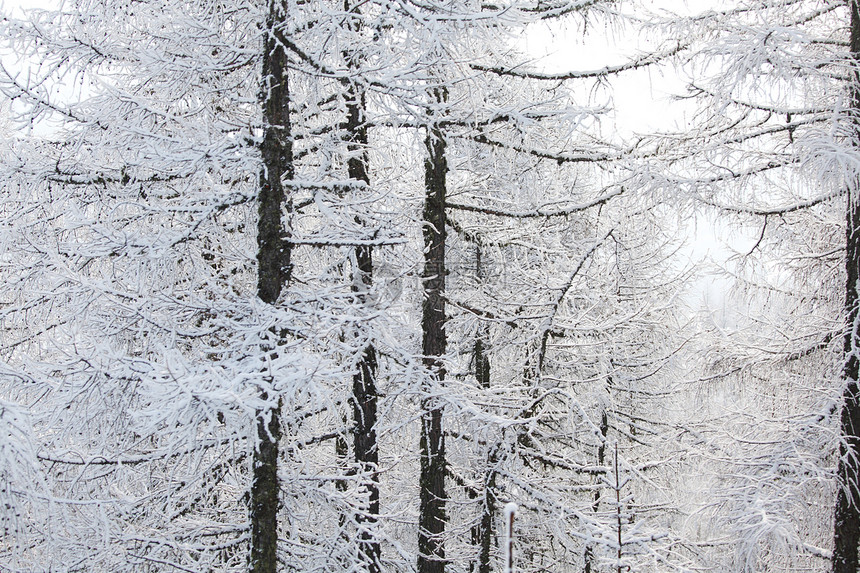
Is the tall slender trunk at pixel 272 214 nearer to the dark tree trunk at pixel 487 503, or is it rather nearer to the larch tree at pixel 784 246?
the dark tree trunk at pixel 487 503

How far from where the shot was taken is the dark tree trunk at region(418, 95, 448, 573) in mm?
7094

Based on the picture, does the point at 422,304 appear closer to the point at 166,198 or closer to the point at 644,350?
the point at 166,198

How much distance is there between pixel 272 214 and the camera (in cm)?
471

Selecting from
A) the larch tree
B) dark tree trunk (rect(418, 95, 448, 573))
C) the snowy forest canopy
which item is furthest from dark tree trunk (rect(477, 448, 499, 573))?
the larch tree

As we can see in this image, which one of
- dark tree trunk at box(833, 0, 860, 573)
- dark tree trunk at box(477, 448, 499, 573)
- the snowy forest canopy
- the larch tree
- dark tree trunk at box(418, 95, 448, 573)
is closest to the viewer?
the snowy forest canopy

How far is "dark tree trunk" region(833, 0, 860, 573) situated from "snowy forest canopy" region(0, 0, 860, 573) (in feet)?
0.11

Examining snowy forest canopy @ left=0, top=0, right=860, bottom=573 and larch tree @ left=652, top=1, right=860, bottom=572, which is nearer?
snowy forest canopy @ left=0, top=0, right=860, bottom=573

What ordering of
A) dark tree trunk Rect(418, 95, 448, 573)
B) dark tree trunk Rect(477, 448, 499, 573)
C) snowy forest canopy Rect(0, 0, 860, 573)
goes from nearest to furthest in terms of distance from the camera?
snowy forest canopy Rect(0, 0, 860, 573) → dark tree trunk Rect(477, 448, 499, 573) → dark tree trunk Rect(418, 95, 448, 573)

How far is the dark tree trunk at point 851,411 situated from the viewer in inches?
235

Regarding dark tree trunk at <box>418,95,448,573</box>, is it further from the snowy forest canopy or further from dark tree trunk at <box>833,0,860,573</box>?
dark tree trunk at <box>833,0,860,573</box>

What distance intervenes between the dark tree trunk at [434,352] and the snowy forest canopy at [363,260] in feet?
0.14

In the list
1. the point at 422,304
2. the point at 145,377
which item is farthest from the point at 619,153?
the point at 145,377

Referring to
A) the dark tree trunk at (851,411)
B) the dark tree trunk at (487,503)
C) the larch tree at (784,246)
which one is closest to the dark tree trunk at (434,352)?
the dark tree trunk at (487,503)

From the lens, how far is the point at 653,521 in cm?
1207
